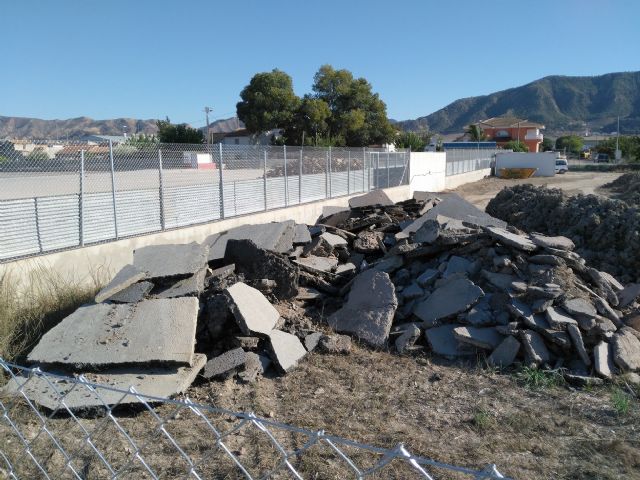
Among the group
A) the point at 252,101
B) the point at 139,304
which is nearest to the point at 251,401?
the point at 139,304

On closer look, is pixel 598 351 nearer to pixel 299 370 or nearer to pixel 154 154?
pixel 299 370

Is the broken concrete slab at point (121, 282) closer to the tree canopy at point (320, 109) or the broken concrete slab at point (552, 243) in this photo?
the broken concrete slab at point (552, 243)

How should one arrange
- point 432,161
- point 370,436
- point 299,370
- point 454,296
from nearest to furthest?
point 370,436 < point 299,370 < point 454,296 < point 432,161

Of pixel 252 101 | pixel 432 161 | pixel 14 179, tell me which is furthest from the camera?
pixel 252 101

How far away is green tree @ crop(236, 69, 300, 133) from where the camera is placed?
4344 centimetres

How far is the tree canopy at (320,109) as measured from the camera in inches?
1708

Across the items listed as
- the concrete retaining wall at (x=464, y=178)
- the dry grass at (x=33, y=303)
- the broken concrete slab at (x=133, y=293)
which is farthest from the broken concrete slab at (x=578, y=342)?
the concrete retaining wall at (x=464, y=178)

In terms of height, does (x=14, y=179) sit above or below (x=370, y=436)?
above

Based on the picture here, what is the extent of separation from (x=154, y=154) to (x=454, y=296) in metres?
6.38

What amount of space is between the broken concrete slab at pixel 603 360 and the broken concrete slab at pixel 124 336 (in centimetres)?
435

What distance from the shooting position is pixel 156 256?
7.25 m

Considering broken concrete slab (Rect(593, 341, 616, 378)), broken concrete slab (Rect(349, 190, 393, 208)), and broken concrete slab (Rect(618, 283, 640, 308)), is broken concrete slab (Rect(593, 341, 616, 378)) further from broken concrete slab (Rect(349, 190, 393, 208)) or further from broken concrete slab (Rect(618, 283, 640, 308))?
broken concrete slab (Rect(349, 190, 393, 208))

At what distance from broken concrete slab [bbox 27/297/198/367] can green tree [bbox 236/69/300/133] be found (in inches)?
1531

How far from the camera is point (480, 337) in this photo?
6336mm
